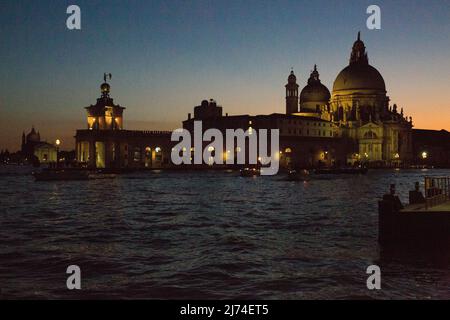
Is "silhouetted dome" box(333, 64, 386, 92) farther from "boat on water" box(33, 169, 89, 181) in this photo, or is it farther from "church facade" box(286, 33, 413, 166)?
"boat on water" box(33, 169, 89, 181)

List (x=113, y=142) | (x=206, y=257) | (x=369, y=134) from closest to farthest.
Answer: (x=206, y=257) → (x=113, y=142) → (x=369, y=134)

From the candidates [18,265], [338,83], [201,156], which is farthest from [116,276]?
[338,83]

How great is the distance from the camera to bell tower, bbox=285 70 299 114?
136 meters

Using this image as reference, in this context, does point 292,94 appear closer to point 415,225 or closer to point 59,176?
point 59,176

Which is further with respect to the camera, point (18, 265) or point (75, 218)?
point (75, 218)

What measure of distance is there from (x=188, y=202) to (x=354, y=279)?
71.5 feet

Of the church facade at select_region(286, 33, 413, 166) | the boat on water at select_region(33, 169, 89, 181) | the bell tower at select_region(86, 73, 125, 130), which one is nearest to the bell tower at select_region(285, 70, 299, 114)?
the church facade at select_region(286, 33, 413, 166)

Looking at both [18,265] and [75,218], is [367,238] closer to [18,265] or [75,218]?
[18,265]

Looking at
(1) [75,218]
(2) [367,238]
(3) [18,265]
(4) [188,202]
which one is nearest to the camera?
(3) [18,265]

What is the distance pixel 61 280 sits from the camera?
12.0 meters

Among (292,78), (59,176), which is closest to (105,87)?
(59,176)

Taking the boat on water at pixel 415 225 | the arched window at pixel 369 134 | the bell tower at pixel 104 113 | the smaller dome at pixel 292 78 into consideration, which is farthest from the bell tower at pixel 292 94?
the boat on water at pixel 415 225

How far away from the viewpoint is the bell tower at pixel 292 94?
Answer: 136125 mm

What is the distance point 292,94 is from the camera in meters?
137
